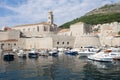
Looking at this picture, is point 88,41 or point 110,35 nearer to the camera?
point 88,41

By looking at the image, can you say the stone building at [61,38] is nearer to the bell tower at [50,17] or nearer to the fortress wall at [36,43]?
the fortress wall at [36,43]

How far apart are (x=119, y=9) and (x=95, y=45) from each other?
67.0 meters

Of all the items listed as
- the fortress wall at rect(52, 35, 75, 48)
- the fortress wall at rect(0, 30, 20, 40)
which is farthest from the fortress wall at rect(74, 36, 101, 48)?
the fortress wall at rect(0, 30, 20, 40)

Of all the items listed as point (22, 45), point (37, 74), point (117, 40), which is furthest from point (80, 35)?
point (37, 74)

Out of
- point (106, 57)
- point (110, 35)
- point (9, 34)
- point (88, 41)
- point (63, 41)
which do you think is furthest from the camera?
point (9, 34)

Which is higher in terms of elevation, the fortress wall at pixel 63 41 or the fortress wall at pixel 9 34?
the fortress wall at pixel 9 34

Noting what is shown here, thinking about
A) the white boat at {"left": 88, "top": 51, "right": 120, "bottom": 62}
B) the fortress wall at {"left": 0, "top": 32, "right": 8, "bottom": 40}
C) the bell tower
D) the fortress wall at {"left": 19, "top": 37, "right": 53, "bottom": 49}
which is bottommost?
the white boat at {"left": 88, "top": 51, "right": 120, "bottom": 62}

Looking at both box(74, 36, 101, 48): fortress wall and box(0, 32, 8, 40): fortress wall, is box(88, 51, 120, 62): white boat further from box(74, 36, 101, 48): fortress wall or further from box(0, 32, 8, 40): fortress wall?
box(0, 32, 8, 40): fortress wall

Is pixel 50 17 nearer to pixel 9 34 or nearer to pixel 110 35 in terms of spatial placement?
pixel 9 34

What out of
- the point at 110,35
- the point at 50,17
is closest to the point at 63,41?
the point at 110,35

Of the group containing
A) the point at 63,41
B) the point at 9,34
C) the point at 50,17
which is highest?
the point at 50,17

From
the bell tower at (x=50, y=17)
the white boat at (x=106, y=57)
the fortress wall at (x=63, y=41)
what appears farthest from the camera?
the bell tower at (x=50, y=17)

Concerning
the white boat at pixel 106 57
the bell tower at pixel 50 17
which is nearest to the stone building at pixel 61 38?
the bell tower at pixel 50 17

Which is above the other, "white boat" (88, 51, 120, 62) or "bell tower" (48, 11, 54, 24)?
"bell tower" (48, 11, 54, 24)
